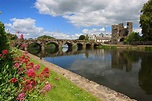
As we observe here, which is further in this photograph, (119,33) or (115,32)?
(119,33)

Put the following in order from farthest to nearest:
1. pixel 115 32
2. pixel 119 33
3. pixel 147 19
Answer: pixel 119 33
pixel 115 32
pixel 147 19

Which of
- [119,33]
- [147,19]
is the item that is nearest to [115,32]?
[119,33]

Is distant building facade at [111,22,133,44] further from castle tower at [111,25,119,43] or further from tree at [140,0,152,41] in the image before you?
tree at [140,0,152,41]

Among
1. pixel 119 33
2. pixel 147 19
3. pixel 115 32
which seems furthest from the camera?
pixel 119 33

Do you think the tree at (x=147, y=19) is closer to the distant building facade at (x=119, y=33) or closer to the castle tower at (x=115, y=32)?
the distant building facade at (x=119, y=33)

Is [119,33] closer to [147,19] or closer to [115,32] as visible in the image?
[115,32]

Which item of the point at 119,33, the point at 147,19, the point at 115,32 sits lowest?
the point at 119,33

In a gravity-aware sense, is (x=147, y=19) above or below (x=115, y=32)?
above

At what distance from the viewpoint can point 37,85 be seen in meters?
5.49

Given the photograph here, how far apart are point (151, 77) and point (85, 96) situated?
14299 mm

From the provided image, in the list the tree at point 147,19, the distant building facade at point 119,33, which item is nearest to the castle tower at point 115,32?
the distant building facade at point 119,33

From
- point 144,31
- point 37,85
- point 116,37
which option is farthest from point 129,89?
point 116,37

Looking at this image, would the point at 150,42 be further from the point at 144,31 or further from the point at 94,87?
the point at 94,87

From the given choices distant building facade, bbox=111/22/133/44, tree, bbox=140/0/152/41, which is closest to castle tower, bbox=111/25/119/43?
distant building facade, bbox=111/22/133/44
